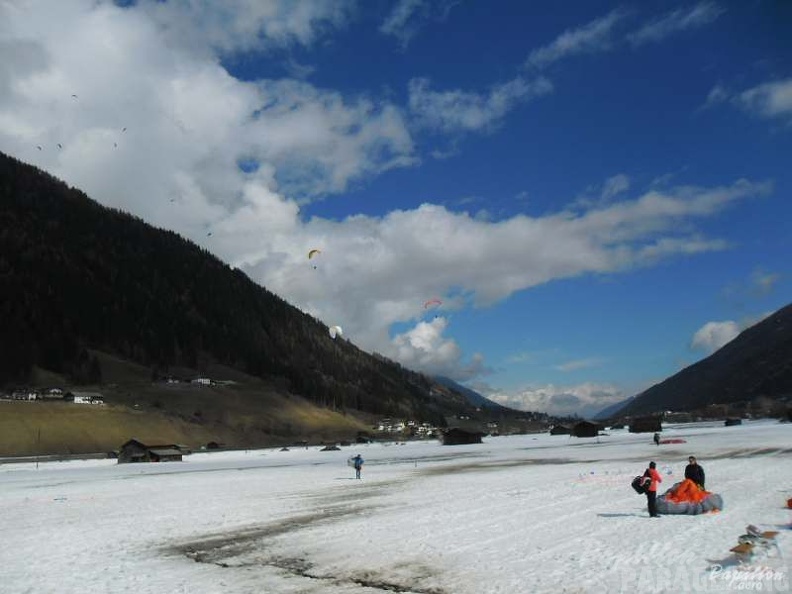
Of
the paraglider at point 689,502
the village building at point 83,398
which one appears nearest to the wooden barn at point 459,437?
the village building at point 83,398

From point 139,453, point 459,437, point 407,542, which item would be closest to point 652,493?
point 407,542

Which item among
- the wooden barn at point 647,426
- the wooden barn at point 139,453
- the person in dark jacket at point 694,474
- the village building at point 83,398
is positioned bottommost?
the wooden barn at point 647,426

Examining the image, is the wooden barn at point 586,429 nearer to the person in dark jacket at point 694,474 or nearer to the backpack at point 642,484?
→ the person in dark jacket at point 694,474

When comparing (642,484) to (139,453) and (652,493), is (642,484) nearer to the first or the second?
(652,493)

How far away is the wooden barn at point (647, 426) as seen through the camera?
12455 centimetres

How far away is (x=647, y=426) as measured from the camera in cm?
13150

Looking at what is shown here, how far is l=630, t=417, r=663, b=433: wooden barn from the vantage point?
12455 centimetres

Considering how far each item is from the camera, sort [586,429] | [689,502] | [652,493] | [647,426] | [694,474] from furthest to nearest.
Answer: [647,426] → [586,429] → [694,474] → [689,502] → [652,493]

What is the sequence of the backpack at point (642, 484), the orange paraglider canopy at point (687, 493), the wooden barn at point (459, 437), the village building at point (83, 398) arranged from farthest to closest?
1. the village building at point (83, 398)
2. the wooden barn at point (459, 437)
3. the orange paraglider canopy at point (687, 493)
4. the backpack at point (642, 484)

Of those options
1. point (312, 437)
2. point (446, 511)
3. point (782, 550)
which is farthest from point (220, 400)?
point (782, 550)

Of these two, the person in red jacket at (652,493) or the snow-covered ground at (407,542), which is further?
the person in red jacket at (652,493)

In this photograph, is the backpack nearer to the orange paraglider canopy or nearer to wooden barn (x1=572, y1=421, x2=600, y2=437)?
the orange paraglider canopy

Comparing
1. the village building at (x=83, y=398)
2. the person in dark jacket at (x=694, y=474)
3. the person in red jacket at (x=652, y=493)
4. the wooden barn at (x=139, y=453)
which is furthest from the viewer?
the village building at (x=83, y=398)

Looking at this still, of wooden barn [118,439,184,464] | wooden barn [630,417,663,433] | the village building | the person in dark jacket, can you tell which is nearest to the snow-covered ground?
the person in dark jacket
